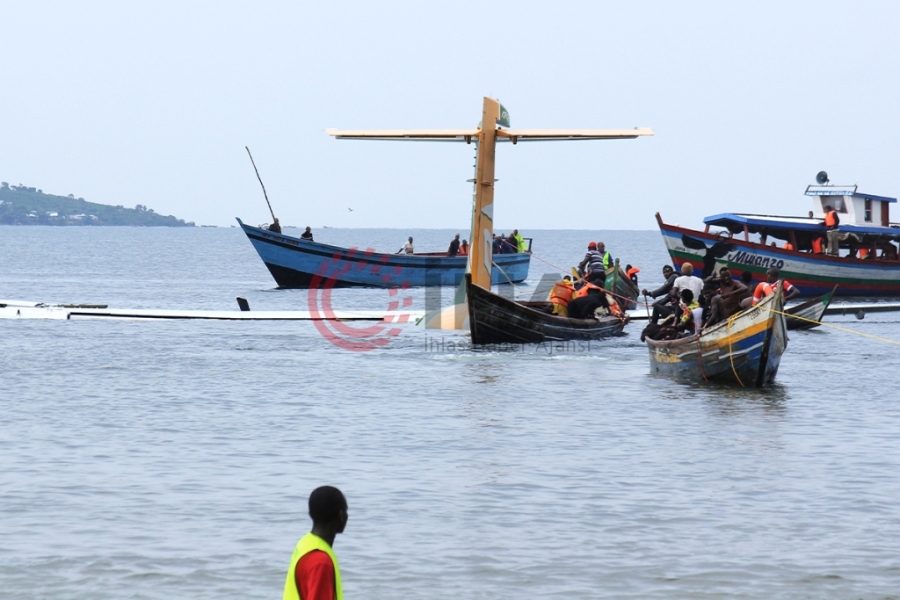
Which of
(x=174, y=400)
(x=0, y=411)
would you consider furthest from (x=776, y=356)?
(x=0, y=411)

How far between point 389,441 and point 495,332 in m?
10.2

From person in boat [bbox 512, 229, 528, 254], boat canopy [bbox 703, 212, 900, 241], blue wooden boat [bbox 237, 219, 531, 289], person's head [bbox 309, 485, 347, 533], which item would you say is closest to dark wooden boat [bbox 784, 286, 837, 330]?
boat canopy [bbox 703, 212, 900, 241]

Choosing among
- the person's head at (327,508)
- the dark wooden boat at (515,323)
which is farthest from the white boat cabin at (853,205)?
the person's head at (327,508)

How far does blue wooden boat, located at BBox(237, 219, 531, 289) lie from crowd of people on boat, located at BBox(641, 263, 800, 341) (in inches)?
968

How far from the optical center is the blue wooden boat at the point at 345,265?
46406 millimetres

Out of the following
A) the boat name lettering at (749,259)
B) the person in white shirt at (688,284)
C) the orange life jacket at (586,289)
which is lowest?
the orange life jacket at (586,289)

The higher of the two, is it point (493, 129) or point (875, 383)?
point (493, 129)

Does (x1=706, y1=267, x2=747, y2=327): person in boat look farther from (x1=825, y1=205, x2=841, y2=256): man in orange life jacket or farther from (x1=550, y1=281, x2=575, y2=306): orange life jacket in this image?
(x1=825, y1=205, x2=841, y2=256): man in orange life jacket

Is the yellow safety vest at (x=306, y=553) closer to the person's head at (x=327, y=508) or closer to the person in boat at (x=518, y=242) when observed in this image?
the person's head at (x=327, y=508)

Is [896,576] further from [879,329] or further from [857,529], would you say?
[879,329]

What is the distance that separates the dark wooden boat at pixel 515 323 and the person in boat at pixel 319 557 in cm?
1750

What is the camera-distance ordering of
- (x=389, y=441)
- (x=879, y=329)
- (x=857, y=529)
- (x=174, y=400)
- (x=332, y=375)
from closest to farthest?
1. (x=857, y=529)
2. (x=389, y=441)
3. (x=174, y=400)
4. (x=332, y=375)
5. (x=879, y=329)

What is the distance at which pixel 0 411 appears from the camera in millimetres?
16391

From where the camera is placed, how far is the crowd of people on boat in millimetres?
17734
